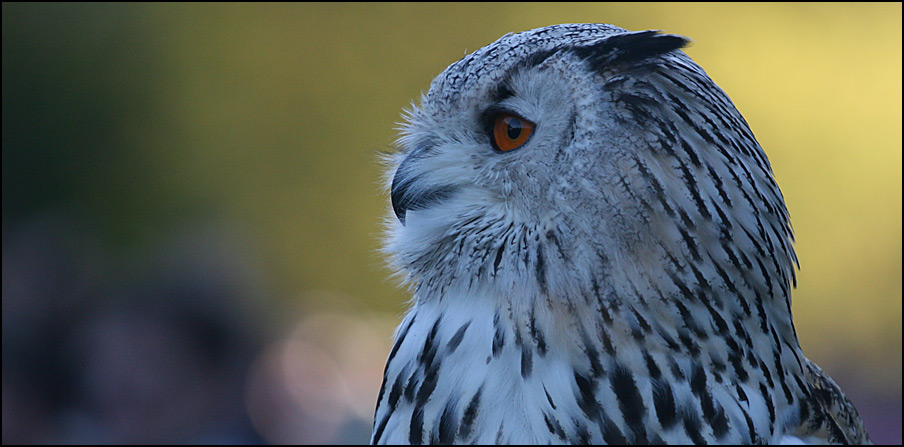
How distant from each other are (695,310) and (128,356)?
231cm

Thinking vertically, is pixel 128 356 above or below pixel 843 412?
below

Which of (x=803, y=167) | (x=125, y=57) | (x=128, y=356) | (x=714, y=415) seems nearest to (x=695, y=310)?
(x=714, y=415)

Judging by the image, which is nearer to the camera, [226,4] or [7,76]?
[7,76]

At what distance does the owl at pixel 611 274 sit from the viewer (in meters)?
0.95

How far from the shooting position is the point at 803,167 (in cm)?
417

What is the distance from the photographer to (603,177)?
38.0 inches

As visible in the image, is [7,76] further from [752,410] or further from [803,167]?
[752,410]

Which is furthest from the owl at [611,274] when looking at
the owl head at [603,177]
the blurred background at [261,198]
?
the blurred background at [261,198]

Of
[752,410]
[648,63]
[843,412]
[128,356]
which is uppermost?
[648,63]

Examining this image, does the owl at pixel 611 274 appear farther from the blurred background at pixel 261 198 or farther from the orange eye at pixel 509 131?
the blurred background at pixel 261 198

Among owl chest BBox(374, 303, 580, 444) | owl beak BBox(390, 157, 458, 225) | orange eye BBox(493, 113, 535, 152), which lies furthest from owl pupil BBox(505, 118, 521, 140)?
owl chest BBox(374, 303, 580, 444)

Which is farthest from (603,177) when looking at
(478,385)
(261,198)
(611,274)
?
(261,198)

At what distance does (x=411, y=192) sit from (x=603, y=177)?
14.0 inches

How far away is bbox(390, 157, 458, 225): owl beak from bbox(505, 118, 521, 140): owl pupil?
126 millimetres
